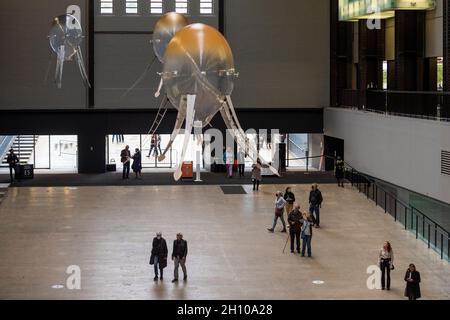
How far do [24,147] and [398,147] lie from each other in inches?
800

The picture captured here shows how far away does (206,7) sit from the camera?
39.2m

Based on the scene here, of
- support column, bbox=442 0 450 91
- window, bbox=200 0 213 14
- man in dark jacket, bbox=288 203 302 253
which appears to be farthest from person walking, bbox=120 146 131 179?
man in dark jacket, bbox=288 203 302 253

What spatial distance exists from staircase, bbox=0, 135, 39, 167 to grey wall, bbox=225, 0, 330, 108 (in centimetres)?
1025

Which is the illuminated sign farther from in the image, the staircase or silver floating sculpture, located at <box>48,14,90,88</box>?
the staircase

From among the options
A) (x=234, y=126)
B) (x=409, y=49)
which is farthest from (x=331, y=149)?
(x=234, y=126)

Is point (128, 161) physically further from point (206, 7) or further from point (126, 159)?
point (206, 7)

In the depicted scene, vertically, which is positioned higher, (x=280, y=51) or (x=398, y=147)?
(x=280, y=51)

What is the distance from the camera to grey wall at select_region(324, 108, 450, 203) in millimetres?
25203

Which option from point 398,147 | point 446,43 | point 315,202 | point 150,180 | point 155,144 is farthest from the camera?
point 155,144

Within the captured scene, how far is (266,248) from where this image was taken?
2147 centimetres

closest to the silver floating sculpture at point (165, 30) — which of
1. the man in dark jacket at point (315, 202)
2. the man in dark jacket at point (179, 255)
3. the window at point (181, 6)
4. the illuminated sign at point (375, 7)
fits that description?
the man in dark jacket at point (315, 202)

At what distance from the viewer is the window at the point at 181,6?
3903cm
